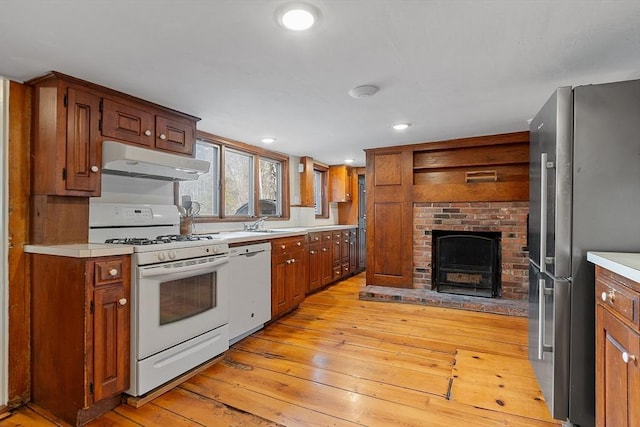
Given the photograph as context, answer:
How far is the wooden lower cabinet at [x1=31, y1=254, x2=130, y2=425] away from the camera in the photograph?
1780 millimetres

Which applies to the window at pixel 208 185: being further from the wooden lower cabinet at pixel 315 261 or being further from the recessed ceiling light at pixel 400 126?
the recessed ceiling light at pixel 400 126

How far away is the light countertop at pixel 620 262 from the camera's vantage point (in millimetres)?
1171

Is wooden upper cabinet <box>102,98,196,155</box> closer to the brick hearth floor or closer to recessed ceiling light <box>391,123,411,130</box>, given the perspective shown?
recessed ceiling light <box>391,123,411,130</box>

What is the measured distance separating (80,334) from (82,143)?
1199mm

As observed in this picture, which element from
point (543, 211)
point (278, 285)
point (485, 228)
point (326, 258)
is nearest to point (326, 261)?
point (326, 258)

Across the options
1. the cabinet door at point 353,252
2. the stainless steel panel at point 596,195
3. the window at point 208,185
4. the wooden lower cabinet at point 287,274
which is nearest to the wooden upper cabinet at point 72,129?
the window at point 208,185

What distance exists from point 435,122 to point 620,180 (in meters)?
1.86

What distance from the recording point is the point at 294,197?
5.07 metres

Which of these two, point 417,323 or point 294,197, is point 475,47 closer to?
point 417,323

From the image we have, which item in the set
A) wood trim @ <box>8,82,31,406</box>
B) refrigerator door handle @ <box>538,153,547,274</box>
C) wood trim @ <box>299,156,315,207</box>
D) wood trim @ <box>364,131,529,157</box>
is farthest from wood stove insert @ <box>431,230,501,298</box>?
wood trim @ <box>8,82,31,406</box>

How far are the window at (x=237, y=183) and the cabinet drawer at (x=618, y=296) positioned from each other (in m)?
3.15

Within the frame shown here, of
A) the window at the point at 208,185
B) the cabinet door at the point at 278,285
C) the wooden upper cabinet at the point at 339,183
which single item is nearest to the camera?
the cabinet door at the point at 278,285

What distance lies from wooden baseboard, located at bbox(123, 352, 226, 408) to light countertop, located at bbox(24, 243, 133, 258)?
2.92 feet

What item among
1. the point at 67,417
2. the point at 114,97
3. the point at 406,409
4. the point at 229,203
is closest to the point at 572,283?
the point at 406,409
